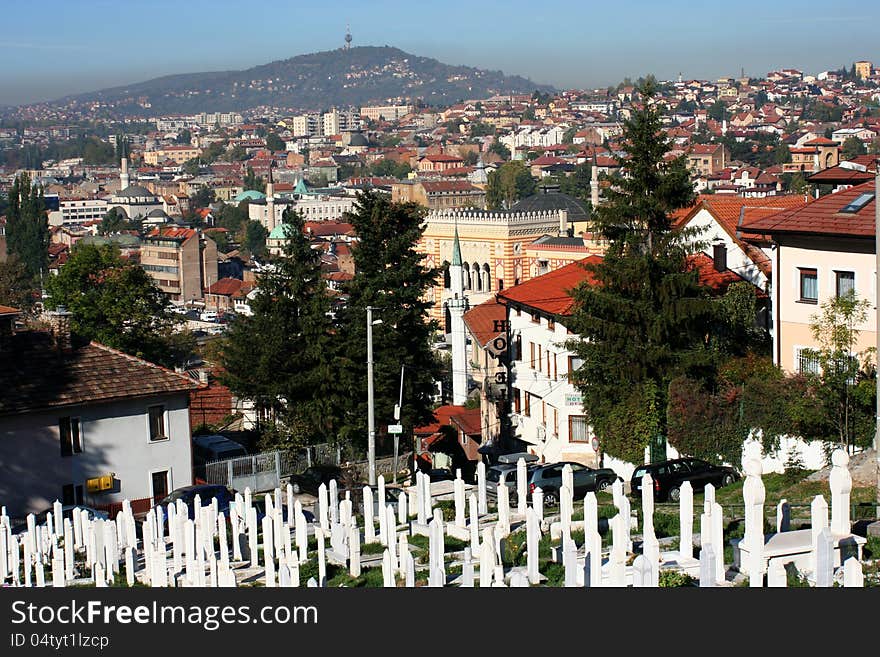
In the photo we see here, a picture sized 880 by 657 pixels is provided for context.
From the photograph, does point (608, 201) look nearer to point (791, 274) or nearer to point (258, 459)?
point (791, 274)

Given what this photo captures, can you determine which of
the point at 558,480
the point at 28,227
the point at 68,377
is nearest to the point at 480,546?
the point at 558,480

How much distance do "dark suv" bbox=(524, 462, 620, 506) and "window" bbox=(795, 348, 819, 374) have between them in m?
3.94

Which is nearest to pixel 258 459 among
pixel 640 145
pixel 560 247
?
pixel 640 145

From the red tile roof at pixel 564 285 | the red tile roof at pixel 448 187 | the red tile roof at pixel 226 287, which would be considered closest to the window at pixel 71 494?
the red tile roof at pixel 564 285

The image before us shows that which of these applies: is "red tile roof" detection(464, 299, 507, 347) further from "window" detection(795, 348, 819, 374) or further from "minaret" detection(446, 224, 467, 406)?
"window" detection(795, 348, 819, 374)

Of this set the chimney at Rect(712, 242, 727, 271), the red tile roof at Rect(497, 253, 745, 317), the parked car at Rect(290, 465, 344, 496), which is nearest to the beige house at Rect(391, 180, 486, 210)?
the red tile roof at Rect(497, 253, 745, 317)

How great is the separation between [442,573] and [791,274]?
1425cm

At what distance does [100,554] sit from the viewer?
1733 cm

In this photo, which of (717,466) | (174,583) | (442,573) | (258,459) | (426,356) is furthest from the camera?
(426,356)

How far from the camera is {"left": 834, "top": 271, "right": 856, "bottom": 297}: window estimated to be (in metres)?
24.3

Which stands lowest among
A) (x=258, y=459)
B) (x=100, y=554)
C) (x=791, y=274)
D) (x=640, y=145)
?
(x=258, y=459)

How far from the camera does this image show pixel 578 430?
31.7m

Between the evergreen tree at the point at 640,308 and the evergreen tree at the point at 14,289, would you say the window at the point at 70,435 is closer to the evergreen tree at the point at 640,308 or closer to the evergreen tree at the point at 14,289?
the evergreen tree at the point at 640,308

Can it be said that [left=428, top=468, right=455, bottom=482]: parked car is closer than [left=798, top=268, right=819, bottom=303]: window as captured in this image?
No
